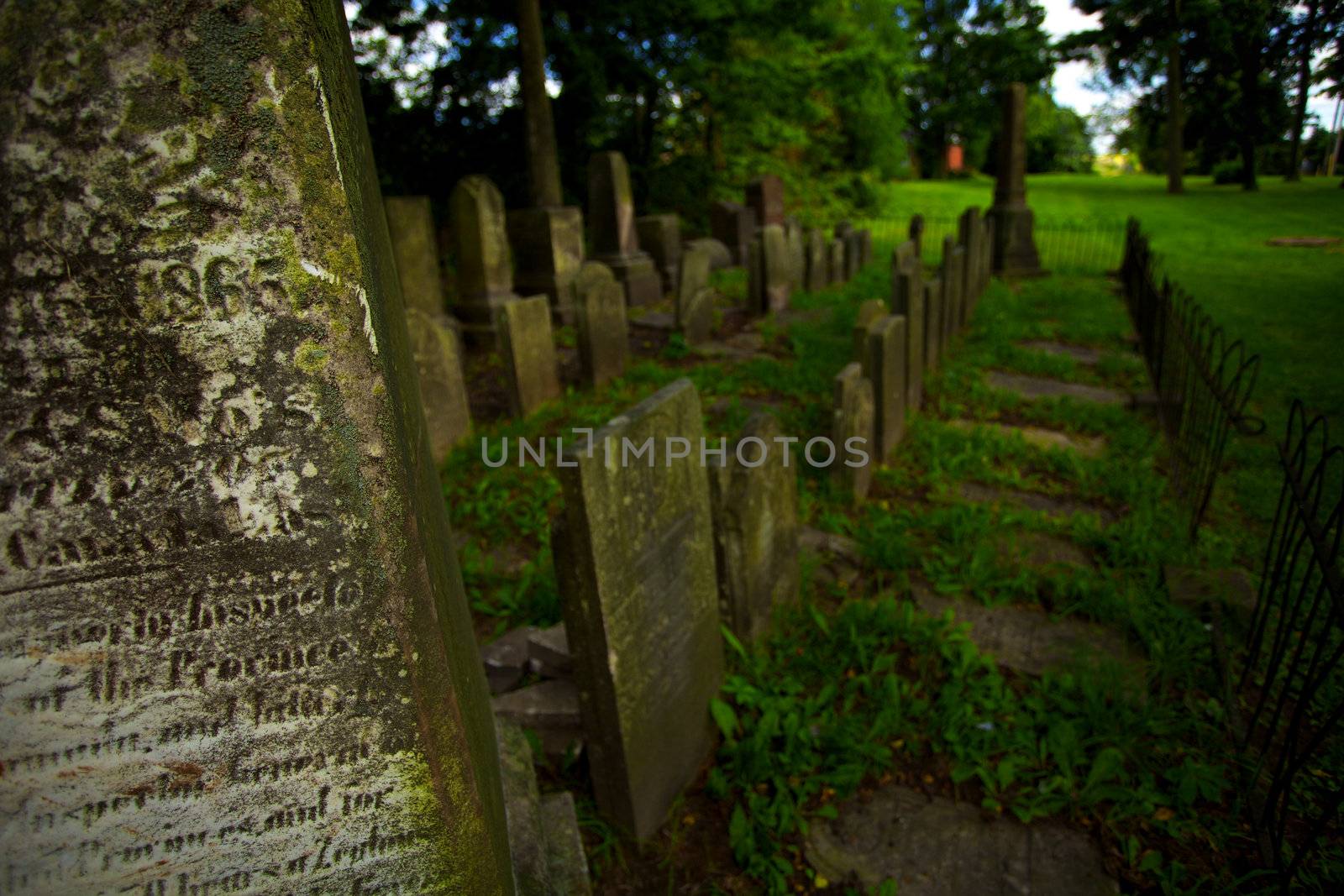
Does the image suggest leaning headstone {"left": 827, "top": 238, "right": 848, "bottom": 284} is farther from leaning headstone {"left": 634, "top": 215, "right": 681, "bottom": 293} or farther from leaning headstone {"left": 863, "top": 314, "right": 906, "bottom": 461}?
leaning headstone {"left": 863, "top": 314, "right": 906, "bottom": 461}

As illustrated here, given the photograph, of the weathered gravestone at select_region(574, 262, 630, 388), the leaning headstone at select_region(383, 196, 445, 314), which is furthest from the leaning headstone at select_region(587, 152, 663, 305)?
the weathered gravestone at select_region(574, 262, 630, 388)

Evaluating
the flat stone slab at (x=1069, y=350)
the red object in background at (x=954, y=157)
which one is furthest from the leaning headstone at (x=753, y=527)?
the red object in background at (x=954, y=157)

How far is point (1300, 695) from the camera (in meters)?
2.03

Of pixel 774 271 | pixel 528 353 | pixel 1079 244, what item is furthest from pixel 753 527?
pixel 1079 244

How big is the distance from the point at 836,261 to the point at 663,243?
107 inches

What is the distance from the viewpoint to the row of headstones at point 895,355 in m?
4.55

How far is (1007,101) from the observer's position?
1173cm

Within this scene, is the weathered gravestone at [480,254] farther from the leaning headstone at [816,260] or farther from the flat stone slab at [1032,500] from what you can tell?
the flat stone slab at [1032,500]

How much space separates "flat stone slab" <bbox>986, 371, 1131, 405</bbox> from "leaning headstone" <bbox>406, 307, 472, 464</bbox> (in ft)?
14.8

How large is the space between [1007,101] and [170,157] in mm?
13294

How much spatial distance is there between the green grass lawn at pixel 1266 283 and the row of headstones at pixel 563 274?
405 cm

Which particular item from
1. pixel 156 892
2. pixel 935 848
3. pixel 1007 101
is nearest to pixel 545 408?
pixel 935 848

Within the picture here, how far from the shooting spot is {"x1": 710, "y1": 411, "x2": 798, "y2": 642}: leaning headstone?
3.10 m

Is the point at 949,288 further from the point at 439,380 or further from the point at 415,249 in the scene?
the point at 415,249
